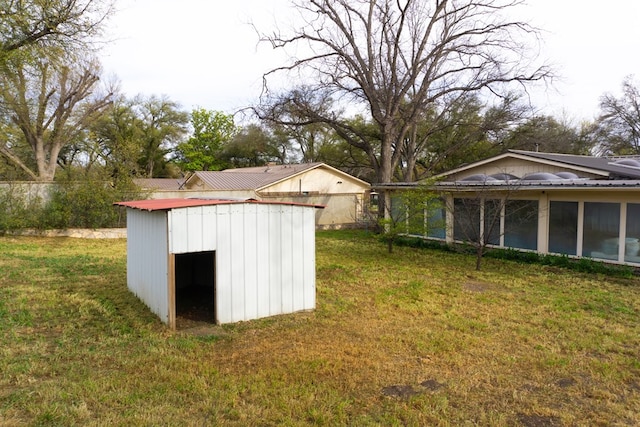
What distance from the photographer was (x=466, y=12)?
19016mm

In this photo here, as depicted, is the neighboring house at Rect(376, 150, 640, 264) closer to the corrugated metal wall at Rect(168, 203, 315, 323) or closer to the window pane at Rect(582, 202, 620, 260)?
the window pane at Rect(582, 202, 620, 260)

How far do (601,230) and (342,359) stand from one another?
8922 mm

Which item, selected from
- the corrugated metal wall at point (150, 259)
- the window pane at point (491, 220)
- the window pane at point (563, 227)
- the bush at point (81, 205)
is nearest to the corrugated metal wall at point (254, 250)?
the corrugated metal wall at point (150, 259)

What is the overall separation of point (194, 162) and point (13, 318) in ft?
127

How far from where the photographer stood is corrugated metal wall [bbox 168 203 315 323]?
6.34 metres

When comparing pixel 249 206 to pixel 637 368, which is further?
pixel 249 206

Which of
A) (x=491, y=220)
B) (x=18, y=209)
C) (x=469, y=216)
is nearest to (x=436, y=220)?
(x=469, y=216)

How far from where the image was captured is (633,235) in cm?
1030

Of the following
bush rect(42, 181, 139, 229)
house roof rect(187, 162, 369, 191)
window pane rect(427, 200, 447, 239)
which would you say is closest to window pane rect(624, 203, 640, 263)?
window pane rect(427, 200, 447, 239)

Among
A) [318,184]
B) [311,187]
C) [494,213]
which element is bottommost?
[494,213]

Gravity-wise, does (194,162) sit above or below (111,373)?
above

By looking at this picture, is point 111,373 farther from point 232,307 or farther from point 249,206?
point 249,206

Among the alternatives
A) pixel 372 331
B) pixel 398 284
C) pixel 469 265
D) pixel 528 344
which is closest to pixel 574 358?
pixel 528 344

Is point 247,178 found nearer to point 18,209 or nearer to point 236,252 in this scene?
point 18,209
